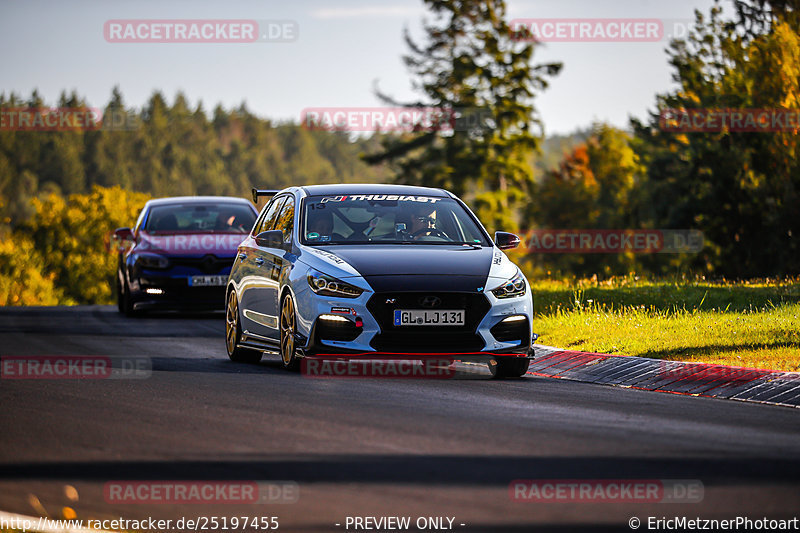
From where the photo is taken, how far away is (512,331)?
39.4 feet

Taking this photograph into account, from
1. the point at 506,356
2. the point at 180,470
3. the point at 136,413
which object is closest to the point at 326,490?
the point at 180,470

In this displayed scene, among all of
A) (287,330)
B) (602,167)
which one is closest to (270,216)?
(287,330)

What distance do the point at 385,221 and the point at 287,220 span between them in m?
1.18

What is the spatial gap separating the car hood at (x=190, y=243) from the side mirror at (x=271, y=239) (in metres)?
8.31

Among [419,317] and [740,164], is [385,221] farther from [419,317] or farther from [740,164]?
[740,164]

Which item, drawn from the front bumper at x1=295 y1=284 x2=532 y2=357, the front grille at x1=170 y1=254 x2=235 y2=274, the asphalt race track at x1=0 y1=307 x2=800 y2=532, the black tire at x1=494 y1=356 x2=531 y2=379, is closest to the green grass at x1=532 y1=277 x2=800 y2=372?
the black tire at x1=494 y1=356 x2=531 y2=379

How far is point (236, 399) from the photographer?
34.1 ft

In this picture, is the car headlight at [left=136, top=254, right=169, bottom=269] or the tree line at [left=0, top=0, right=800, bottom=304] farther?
the tree line at [left=0, top=0, right=800, bottom=304]

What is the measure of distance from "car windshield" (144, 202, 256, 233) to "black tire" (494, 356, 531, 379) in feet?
36.1

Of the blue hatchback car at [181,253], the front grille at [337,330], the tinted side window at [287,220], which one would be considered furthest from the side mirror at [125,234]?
the front grille at [337,330]

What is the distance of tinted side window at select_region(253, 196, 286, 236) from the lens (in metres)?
14.4

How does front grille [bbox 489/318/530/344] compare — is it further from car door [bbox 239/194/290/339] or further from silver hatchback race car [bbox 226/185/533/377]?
car door [bbox 239/194/290/339]

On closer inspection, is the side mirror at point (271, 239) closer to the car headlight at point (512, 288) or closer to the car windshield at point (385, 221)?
the car windshield at point (385, 221)

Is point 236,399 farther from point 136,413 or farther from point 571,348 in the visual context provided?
point 571,348
